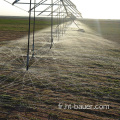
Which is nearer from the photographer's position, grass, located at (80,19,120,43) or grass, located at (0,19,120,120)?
grass, located at (0,19,120,120)

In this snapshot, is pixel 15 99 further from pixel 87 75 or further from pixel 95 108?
pixel 87 75

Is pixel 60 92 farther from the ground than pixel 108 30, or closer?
closer

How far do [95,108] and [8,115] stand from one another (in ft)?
6.01

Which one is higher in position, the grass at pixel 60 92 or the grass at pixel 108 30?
the grass at pixel 108 30

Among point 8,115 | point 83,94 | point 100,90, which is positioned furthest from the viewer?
point 100,90

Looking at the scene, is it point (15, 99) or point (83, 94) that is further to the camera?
point (83, 94)

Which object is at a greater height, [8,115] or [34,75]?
[34,75]

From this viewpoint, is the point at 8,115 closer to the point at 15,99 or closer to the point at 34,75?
the point at 15,99

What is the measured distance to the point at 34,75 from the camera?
4.97 metres

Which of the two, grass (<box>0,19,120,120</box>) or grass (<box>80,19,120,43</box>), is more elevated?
grass (<box>80,19,120,43</box>)

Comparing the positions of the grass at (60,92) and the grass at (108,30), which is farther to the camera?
the grass at (108,30)

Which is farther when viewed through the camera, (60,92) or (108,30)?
(108,30)

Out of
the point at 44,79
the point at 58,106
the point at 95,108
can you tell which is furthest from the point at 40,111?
the point at 44,79

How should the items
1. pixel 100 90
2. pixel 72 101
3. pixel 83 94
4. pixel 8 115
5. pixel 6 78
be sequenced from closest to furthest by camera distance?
pixel 8 115 → pixel 72 101 → pixel 83 94 → pixel 100 90 → pixel 6 78
